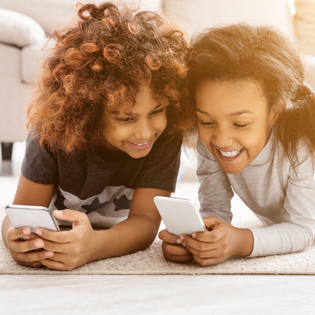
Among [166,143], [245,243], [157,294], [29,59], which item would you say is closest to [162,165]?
[166,143]

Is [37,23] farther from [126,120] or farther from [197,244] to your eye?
[197,244]

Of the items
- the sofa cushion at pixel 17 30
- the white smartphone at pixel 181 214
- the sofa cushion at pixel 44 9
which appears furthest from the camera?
the sofa cushion at pixel 44 9

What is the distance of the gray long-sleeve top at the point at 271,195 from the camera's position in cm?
78

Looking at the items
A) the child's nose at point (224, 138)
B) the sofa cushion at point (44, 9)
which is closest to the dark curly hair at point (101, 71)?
the child's nose at point (224, 138)

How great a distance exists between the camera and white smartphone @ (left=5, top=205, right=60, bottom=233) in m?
0.61

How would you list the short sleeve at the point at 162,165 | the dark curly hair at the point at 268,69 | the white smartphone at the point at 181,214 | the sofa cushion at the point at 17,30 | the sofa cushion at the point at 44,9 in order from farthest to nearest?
the sofa cushion at the point at 44,9 → the sofa cushion at the point at 17,30 → the short sleeve at the point at 162,165 → the dark curly hair at the point at 268,69 → the white smartphone at the point at 181,214

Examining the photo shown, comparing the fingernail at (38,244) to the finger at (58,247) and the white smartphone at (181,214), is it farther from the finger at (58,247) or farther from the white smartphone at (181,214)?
the white smartphone at (181,214)

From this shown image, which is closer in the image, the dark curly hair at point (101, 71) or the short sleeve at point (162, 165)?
the dark curly hair at point (101, 71)

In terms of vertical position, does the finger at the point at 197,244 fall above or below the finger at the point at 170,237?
above

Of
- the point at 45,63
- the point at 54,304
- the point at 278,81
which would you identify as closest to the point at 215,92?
the point at 278,81

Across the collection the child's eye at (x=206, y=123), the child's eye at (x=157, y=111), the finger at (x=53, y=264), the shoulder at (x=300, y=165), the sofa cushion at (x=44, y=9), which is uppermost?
the sofa cushion at (x=44, y=9)

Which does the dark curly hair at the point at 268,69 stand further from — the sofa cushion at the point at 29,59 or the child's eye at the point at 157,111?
the sofa cushion at the point at 29,59

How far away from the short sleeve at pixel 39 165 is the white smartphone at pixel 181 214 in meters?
0.28

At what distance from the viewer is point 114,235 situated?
0.73m
